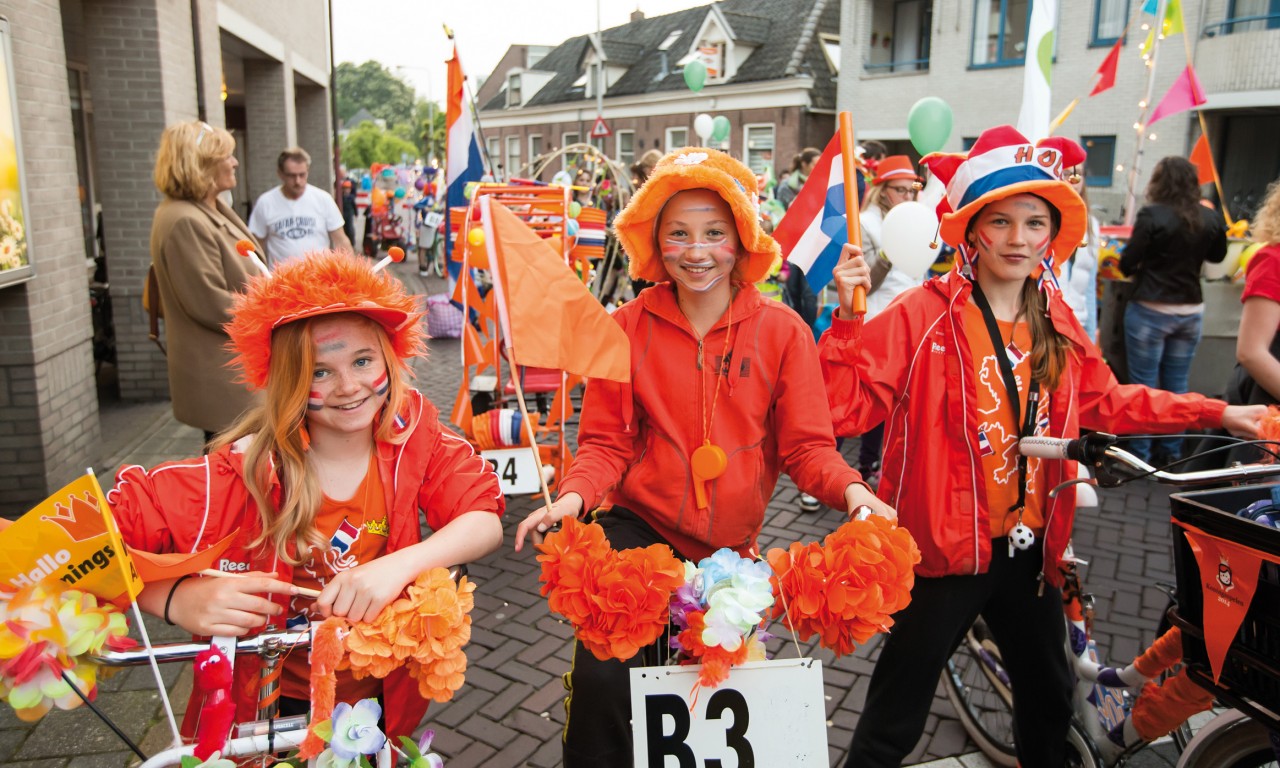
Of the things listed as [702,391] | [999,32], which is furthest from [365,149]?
[702,391]

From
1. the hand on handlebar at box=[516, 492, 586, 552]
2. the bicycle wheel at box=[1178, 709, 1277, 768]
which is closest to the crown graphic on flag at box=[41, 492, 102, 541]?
the hand on handlebar at box=[516, 492, 586, 552]

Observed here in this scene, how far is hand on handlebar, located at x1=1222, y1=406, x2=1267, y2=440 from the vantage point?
2.45 m

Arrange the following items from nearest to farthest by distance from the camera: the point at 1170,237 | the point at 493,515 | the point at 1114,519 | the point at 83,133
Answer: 1. the point at 493,515
2. the point at 1114,519
3. the point at 1170,237
4. the point at 83,133

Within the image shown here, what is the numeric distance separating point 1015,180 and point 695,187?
902 millimetres

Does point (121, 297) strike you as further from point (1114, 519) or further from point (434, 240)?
point (434, 240)

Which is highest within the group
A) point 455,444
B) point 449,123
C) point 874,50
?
point 874,50

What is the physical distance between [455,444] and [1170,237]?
18.6 ft

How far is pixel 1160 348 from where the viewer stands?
21.0 feet

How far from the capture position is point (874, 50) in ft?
77.3

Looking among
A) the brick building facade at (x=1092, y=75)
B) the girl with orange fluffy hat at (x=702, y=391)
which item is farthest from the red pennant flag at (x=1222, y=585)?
the brick building facade at (x=1092, y=75)

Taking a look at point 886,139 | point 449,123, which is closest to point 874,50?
point 886,139

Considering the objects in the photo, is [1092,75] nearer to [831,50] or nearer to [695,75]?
[695,75]

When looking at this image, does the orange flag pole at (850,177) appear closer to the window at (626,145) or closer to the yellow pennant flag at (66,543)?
the yellow pennant flag at (66,543)

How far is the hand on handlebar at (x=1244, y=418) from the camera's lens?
96.3 inches
